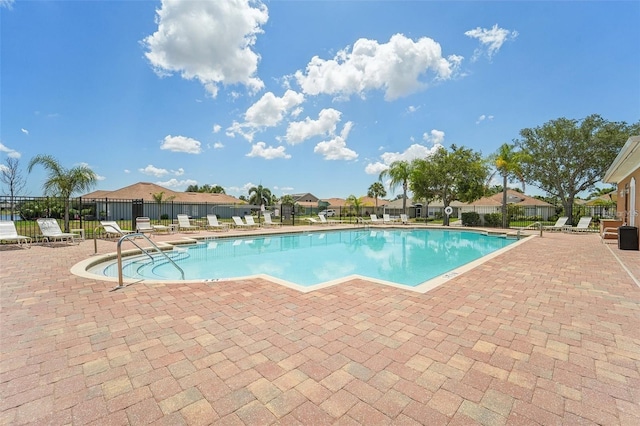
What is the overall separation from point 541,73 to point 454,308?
15742 mm

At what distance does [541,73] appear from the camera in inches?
544

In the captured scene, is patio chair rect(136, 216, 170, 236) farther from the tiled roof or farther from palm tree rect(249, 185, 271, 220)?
palm tree rect(249, 185, 271, 220)

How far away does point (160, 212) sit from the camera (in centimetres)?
2773

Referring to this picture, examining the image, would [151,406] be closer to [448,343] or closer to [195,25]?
[448,343]

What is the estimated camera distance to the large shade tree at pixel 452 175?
21.9 metres

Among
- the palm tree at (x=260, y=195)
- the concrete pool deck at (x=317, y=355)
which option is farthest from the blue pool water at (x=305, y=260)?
the palm tree at (x=260, y=195)

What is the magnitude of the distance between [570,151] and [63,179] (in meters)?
36.0

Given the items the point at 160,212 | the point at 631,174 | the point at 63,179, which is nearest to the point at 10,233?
the point at 63,179

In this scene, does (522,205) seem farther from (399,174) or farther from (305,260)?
(305,260)

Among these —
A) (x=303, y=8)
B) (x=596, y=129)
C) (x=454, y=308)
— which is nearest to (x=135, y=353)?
(x=454, y=308)

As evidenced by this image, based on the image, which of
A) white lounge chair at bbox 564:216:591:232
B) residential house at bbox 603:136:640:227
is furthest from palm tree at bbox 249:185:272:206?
residential house at bbox 603:136:640:227

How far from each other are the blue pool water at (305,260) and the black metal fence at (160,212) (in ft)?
16.9

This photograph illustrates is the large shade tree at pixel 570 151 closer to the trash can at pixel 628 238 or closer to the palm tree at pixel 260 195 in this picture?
the trash can at pixel 628 238

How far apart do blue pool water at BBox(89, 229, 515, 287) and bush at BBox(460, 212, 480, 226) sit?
9.71 meters
